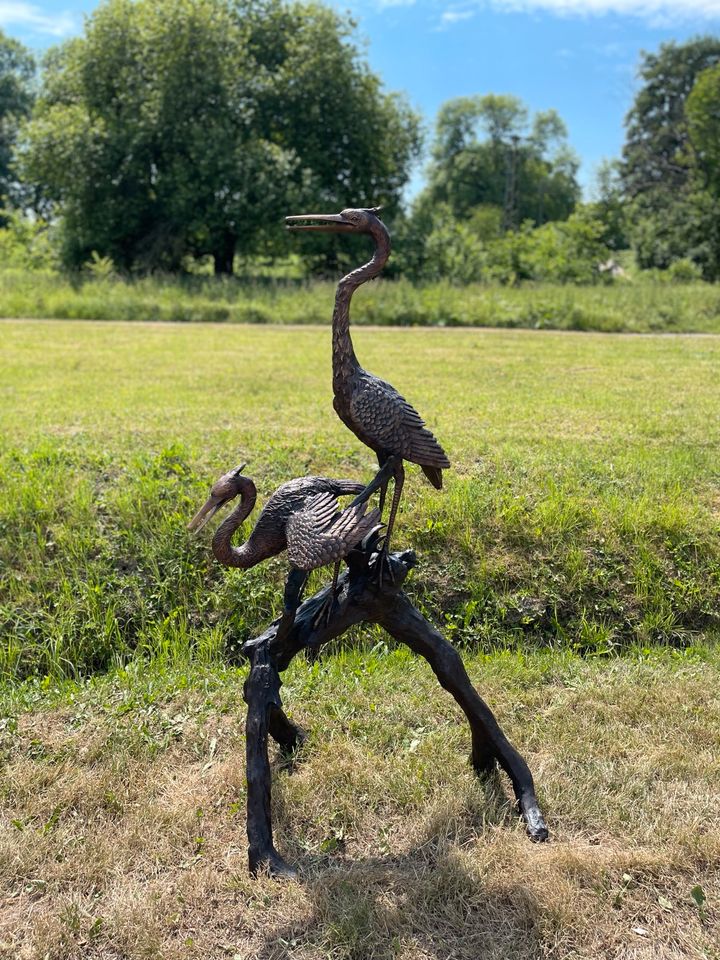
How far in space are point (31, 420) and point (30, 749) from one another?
3.55 meters

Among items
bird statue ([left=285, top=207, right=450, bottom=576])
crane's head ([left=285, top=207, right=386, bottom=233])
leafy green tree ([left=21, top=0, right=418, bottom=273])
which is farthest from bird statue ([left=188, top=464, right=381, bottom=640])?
leafy green tree ([left=21, top=0, right=418, bottom=273])

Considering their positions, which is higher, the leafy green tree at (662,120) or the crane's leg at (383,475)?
the leafy green tree at (662,120)

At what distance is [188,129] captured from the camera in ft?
65.2

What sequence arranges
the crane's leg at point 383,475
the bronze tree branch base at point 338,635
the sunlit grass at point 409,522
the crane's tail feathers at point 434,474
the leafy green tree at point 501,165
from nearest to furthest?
the crane's leg at point 383,475 < the bronze tree branch base at point 338,635 < the crane's tail feathers at point 434,474 < the sunlit grass at point 409,522 < the leafy green tree at point 501,165

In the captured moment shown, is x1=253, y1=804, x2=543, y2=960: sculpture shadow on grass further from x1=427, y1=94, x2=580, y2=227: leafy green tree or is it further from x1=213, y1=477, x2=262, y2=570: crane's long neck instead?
x1=427, y1=94, x2=580, y2=227: leafy green tree

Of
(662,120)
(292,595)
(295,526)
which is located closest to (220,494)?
(295,526)

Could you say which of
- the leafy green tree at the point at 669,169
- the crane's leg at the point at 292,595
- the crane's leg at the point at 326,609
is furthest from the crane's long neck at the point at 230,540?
the leafy green tree at the point at 669,169

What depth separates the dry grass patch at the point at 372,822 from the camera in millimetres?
2381

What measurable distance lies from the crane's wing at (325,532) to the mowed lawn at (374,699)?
45.3 inches

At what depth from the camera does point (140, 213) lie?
20578 millimetres

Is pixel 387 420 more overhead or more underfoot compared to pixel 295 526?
more overhead

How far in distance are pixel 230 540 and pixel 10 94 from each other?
146 ft

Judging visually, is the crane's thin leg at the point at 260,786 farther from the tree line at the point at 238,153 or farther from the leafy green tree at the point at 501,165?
the leafy green tree at the point at 501,165

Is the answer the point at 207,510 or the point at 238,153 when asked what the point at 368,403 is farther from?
the point at 238,153
